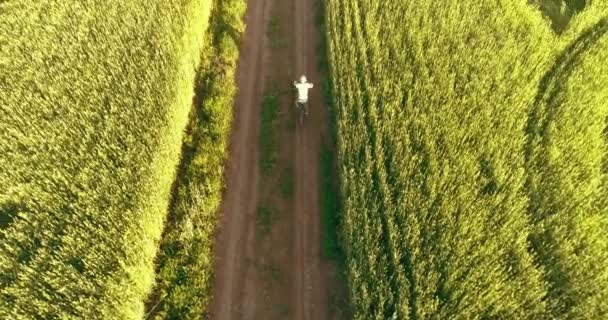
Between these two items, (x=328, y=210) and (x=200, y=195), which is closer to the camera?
(x=200, y=195)

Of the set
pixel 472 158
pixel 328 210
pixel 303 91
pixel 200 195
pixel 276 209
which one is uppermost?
pixel 303 91

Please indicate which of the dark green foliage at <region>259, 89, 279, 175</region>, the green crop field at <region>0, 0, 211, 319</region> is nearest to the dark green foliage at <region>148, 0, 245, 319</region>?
the green crop field at <region>0, 0, 211, 319</region>

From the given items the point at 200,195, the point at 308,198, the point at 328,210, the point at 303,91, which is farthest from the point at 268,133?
the point at 328,210

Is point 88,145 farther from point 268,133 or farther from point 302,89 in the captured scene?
point 302,89

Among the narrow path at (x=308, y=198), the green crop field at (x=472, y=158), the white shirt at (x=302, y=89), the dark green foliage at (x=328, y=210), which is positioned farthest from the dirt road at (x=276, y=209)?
the white shirt at (x=302, y=89)

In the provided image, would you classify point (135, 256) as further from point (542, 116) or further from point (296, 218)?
point (542, 116)

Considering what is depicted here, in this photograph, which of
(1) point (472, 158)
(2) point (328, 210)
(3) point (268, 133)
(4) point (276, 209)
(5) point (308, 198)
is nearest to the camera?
(1) point (472, 158)

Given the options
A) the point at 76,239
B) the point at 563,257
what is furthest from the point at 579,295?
the point at 76,239

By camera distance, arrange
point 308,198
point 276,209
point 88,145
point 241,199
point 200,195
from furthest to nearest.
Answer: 1. point 241,199
2. point 308,198
3. point 276,209
4. point 200,195
5. point 88,145
